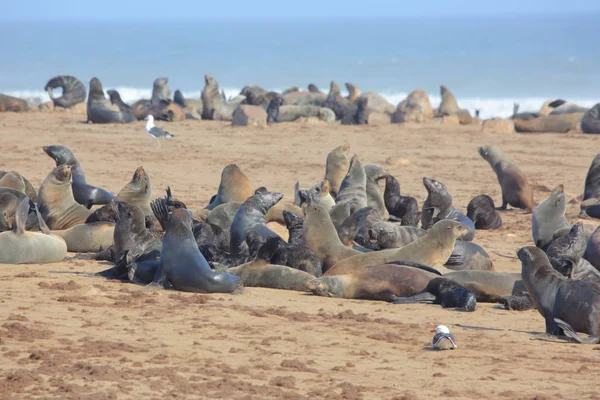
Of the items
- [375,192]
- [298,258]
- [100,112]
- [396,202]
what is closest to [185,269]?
[298,258]

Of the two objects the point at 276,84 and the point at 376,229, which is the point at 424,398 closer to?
the point at 376,229

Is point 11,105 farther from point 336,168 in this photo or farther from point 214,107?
point 336,168

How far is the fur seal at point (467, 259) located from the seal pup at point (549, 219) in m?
1.01

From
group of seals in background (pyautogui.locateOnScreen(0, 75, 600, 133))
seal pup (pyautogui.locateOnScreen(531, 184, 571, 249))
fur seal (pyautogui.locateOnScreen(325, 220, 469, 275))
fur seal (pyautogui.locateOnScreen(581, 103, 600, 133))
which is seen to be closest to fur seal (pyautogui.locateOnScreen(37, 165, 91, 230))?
fur seal (pyautogui.locateOnScreen(325, 220, 469, 275))

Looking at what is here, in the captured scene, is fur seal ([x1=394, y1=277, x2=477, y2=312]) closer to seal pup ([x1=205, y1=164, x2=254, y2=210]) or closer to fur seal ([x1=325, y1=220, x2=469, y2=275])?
fur seal ([x1=325, y1=220, x2=469, y2=275])

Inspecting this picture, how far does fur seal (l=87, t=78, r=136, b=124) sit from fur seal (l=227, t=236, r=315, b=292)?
13468 mm

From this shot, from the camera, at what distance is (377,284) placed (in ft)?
23.9

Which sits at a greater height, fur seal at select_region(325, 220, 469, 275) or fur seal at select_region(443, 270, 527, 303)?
fur seal at select_region(325, 220, 469, 275)

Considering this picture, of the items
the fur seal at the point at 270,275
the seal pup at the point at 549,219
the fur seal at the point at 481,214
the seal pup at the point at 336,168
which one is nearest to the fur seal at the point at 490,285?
the fur seal at the point at 270,275

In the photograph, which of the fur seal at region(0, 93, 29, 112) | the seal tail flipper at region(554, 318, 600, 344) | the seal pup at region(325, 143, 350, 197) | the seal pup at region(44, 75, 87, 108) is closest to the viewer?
the seal tail flipper at region(554, 318, 600, 344)

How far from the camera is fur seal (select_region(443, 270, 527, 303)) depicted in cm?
745

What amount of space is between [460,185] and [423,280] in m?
7.23

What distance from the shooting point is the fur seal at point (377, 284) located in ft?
23.8

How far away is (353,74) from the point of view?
66125 millimetres
